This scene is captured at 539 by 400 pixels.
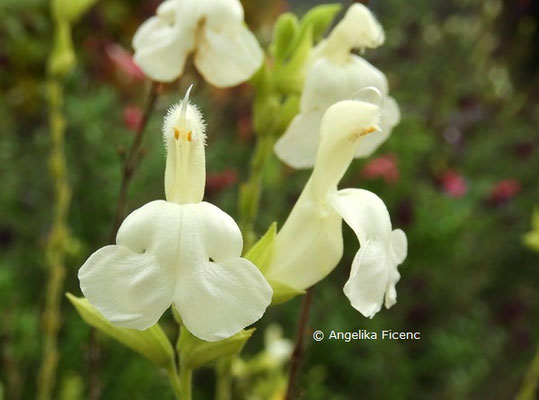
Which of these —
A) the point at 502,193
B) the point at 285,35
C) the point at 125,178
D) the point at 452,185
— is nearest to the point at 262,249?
the point at 125,178

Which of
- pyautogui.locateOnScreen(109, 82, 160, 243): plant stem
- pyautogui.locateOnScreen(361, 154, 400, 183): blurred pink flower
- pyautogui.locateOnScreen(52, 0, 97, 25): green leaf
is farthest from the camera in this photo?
pyautogui.locateOnScreen(361, 154, 400, 183): blurred pink flower

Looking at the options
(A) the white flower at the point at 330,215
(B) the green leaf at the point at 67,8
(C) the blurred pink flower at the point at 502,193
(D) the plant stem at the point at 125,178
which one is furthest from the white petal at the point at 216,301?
(C) the blurred pink flower at the point at 502,193

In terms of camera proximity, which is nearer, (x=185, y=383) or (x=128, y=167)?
(x=185, y=383)

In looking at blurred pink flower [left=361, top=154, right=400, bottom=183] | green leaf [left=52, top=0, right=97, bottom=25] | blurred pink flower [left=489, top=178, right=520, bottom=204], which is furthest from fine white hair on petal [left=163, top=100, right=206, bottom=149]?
blurred pink flower [left=489, top=178, right=520, bottom=204]

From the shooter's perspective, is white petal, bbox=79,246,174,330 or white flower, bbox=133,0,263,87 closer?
white petal, bbox=79,246,174,330

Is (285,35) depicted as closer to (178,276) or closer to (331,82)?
(331,82)

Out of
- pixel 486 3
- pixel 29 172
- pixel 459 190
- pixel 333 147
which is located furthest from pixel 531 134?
pixel 333 147

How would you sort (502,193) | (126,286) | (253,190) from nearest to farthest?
(126,286) < (253,190) < (502,193)

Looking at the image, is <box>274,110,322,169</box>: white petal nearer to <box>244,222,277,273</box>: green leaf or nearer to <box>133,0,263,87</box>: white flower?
<box>133,0,263,87</box>: white flower
